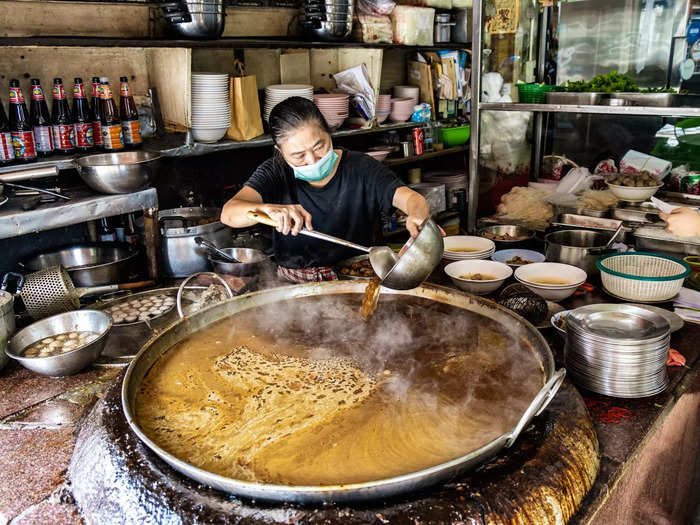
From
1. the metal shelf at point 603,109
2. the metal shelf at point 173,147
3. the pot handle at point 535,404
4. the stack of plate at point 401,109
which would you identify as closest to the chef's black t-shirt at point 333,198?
the metal shelf at point 173,147

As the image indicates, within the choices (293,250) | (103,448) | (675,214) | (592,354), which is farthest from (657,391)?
(293,250)

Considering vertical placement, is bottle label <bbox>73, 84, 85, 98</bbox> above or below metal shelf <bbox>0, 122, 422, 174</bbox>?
above

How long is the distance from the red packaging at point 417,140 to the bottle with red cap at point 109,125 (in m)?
2.69

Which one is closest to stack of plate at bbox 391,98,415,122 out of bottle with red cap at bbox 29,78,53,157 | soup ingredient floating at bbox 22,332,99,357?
bottle with red cap at bbox 29,78,53,157

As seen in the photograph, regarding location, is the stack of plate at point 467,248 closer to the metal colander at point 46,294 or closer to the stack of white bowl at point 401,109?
the metal colander at point 46,294

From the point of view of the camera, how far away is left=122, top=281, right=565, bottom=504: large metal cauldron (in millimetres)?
1143

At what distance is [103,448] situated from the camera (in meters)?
1.42

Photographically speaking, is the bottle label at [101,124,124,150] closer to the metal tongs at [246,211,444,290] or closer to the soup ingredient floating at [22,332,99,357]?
the soup ingredient floating at [22,332,99,357]

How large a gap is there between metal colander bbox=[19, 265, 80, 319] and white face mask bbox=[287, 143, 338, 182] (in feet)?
3.86

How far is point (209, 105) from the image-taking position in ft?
11.0

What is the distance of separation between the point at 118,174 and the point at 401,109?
108 inches

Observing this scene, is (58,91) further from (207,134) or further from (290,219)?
(290,219)

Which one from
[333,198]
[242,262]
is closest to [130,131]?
[242,262]

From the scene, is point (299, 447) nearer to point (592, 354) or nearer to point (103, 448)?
point (103, 448)
